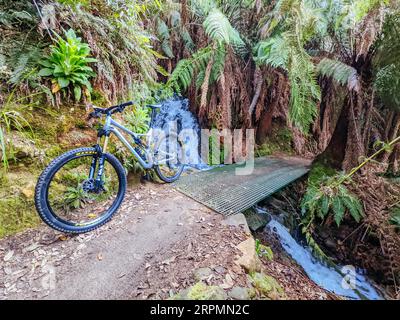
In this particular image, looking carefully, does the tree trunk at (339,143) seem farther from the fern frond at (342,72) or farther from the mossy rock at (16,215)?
the mossy rock at (16,215)

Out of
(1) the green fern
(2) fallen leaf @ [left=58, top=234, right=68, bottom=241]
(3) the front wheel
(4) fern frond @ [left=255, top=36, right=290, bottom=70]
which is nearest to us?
(3) the front wheel

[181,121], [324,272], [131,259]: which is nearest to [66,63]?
[131,259]

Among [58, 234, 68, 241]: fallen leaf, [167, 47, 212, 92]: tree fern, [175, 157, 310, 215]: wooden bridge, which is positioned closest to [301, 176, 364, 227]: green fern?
[175, 157, 310, 215]: wooden bridge

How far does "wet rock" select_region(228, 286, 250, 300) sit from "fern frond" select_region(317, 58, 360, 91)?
2673 mm

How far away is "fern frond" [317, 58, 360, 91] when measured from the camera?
264cm

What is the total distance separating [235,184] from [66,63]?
2.55m

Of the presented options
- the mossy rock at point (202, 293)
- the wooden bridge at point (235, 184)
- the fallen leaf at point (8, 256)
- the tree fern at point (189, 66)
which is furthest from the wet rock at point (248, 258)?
the tree fern at point (189, 66)

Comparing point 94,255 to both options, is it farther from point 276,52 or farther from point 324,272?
point 276,52

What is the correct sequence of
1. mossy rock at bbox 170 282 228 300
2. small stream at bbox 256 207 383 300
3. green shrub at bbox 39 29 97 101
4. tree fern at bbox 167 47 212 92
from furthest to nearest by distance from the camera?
tree fern at bbox 167 47 212 92 → small stream at bbox 256 207 383 300 → green shrub at bbox 39 29 97 101 → mossy rock at bbox 170 282 228 300

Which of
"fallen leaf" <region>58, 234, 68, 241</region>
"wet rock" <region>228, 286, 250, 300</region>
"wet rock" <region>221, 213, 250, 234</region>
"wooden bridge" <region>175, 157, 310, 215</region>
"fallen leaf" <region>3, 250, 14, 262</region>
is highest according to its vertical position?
"wooden bridge" <region>175, 157, 310, 215</region>

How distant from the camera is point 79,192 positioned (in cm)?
218

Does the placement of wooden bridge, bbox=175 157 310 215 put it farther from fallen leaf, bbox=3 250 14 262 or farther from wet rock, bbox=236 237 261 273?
fallen leaf, bbox=3 250 14 262

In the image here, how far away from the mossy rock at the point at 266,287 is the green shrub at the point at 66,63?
238 cm
